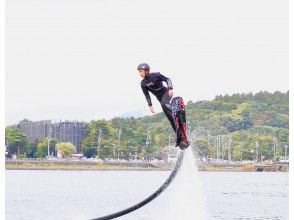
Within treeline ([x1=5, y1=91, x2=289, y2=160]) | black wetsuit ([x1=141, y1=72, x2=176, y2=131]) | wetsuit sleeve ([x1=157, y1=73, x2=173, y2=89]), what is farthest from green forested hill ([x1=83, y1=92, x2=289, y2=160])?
wetsuit sleeve ([x1=157, y1=73, x2=173, y2=89])

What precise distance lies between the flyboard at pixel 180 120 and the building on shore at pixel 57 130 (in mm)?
5565

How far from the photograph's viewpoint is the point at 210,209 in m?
23.6

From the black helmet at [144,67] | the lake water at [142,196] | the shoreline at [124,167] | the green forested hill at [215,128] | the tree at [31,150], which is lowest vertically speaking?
the lake water at [142,196]

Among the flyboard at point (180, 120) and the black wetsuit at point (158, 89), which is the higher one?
the black wetsuit at point (158, 89)

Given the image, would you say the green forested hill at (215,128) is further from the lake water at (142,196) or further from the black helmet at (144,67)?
the black helmet at (144,67)

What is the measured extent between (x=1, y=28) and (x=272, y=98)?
5.88m

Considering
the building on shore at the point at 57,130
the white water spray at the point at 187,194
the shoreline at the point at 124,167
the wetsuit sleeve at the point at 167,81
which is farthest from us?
the building on shore at the point at 57,130

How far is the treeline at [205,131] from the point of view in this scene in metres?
17.3

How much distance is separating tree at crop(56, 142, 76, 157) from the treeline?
0.17 m

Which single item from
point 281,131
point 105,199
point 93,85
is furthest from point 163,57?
point 105,199

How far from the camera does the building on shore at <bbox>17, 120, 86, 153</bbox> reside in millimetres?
21122

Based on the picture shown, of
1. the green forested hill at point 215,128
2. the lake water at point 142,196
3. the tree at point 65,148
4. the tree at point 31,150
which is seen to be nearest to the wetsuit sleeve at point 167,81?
the green forested hill at point 215,128

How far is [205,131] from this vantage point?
57.1ft

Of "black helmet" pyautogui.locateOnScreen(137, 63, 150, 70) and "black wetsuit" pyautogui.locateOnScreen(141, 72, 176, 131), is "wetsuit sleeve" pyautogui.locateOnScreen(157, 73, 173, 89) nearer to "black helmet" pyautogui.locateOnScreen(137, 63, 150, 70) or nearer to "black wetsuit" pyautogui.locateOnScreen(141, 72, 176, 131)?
"black wetsuit" pyautogui.locateOnScreen(141, 72, 176, 131)
